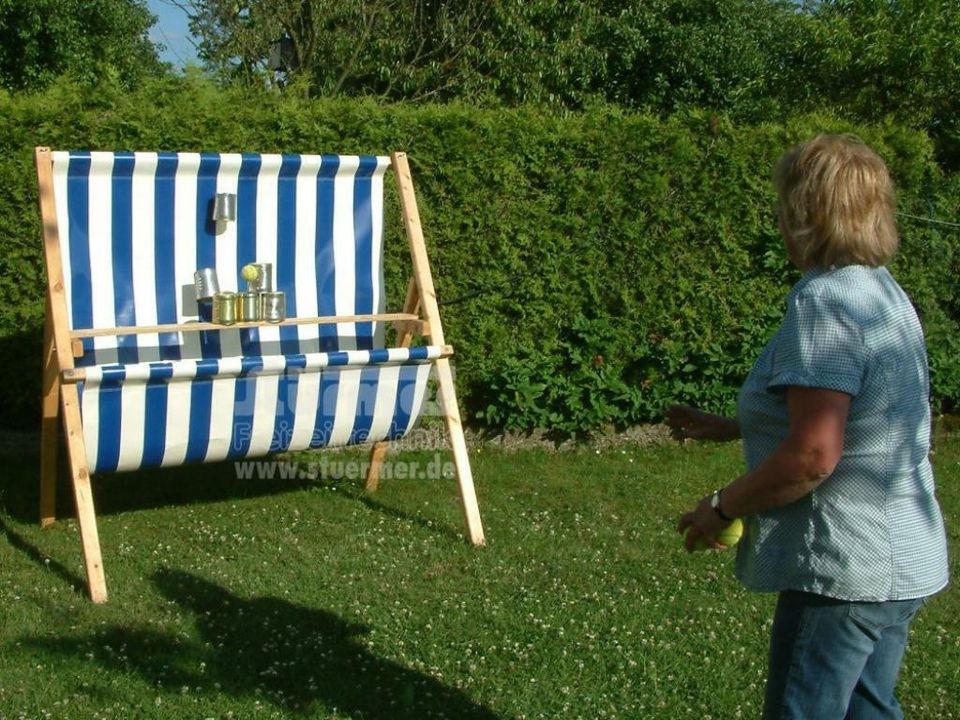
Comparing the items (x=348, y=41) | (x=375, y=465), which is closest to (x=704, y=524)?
(x=375, y=465)

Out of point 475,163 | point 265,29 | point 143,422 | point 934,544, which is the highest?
point 265,29

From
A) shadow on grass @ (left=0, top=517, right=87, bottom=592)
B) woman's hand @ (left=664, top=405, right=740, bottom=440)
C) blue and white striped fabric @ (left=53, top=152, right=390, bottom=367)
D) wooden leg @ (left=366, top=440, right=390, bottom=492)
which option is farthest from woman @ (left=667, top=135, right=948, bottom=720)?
wooden leg @ (left=366, top=440, right=390, bottom=492)

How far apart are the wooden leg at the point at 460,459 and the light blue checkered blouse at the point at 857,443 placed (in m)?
3.03

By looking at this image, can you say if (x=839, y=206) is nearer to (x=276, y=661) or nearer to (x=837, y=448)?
(x=837, y=448)

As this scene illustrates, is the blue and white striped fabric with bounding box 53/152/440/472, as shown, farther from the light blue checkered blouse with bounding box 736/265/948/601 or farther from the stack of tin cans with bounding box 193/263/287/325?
the light blue checkered blouse with bounding box 736/265/948/601

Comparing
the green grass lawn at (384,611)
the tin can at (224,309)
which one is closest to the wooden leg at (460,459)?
the green grass lawn at (384,611)

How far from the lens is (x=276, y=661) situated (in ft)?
12.8

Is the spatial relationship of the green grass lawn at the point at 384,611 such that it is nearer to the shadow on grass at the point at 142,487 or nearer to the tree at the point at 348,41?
the shadow on grass at the point at 142,487

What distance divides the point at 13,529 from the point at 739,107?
1159cm

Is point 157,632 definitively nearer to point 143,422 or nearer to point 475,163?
point 143,422

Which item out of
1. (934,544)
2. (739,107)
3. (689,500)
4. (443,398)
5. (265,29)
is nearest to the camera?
(934,544)

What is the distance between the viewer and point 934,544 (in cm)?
226

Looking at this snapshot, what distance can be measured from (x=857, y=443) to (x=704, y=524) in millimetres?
333

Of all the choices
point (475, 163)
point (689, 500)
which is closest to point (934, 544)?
point (689, 500)
